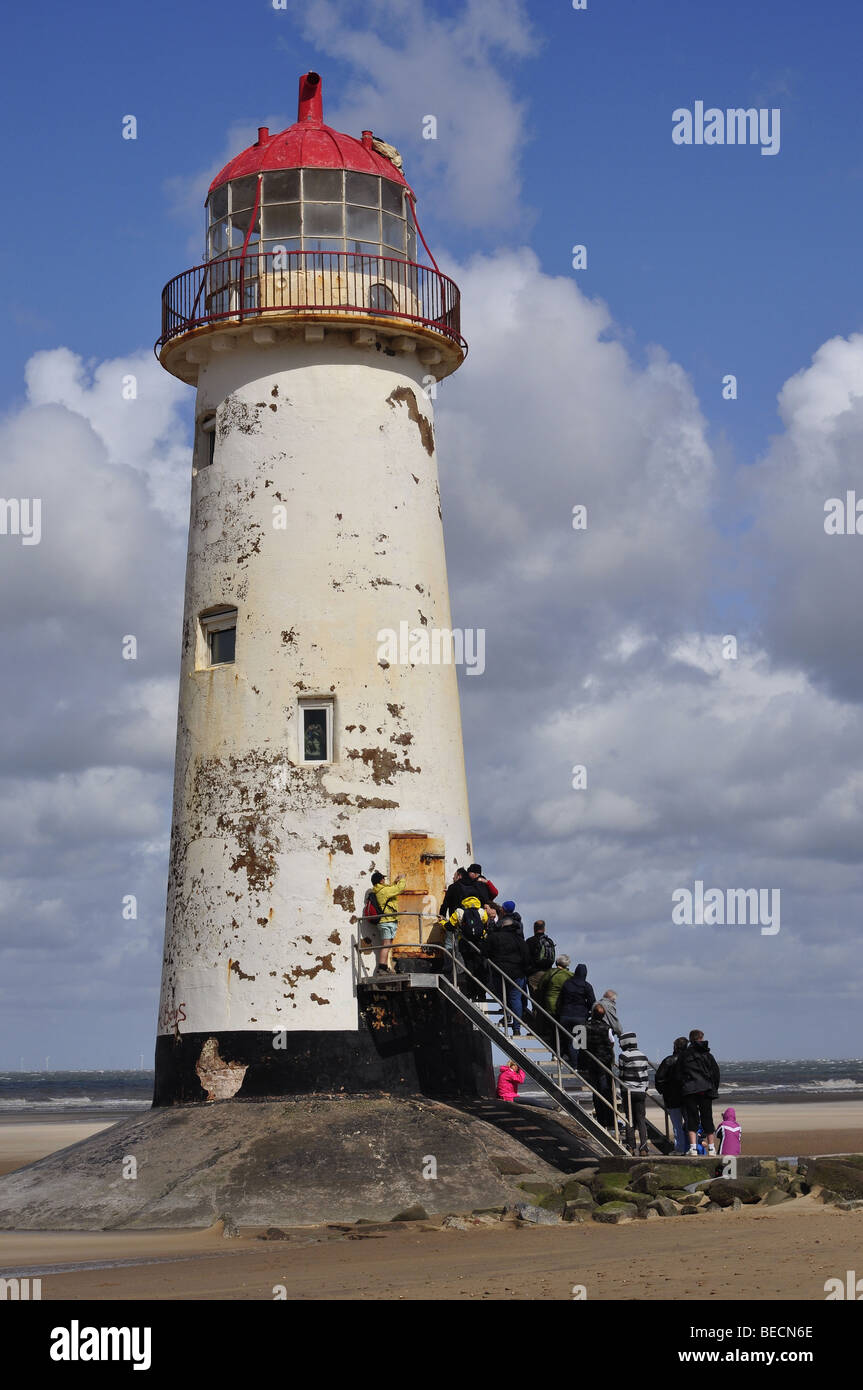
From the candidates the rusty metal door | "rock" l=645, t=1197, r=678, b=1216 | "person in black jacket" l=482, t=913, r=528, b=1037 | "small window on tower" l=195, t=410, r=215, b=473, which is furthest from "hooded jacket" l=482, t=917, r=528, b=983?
"small window on tower" l=195, t=410, r=215, b=473

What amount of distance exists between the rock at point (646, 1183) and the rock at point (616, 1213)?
30 cm

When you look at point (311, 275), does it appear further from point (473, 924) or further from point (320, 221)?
point (473, 924)

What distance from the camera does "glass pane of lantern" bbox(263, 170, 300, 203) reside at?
71.5 feet

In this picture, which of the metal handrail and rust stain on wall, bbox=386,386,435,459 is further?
rust stain on wall, bbox=386,386,435,459

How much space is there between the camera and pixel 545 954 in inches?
821

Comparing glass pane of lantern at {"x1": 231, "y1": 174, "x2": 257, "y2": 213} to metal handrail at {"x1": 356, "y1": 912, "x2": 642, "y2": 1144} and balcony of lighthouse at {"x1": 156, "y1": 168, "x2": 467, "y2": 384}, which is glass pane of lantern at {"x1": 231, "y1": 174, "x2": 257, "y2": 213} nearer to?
balcony of lighthouse at {"x1": 156, "y1": 168, "x2": 467, "y2": 384}

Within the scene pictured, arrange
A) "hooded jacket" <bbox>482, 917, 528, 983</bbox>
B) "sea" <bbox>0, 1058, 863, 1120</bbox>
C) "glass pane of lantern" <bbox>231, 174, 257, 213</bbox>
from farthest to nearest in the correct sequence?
"sea" <bbox>0, 1058, 863, 1120</bbox> → "glass pane of lantern" <bbox>231, 174, 257, 213</bbox> → "hooded jacket" <bbox>482, 917, 528, 983</bbox>

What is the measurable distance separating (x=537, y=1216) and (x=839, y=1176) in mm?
3008

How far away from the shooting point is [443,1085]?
20453 mm

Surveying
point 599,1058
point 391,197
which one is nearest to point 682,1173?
point 599,1058

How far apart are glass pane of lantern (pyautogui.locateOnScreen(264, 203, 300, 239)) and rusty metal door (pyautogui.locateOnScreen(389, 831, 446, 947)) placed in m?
7.72

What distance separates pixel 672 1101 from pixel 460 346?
32.3 ft

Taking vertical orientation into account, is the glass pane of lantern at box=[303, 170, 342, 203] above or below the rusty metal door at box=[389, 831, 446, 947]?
above
